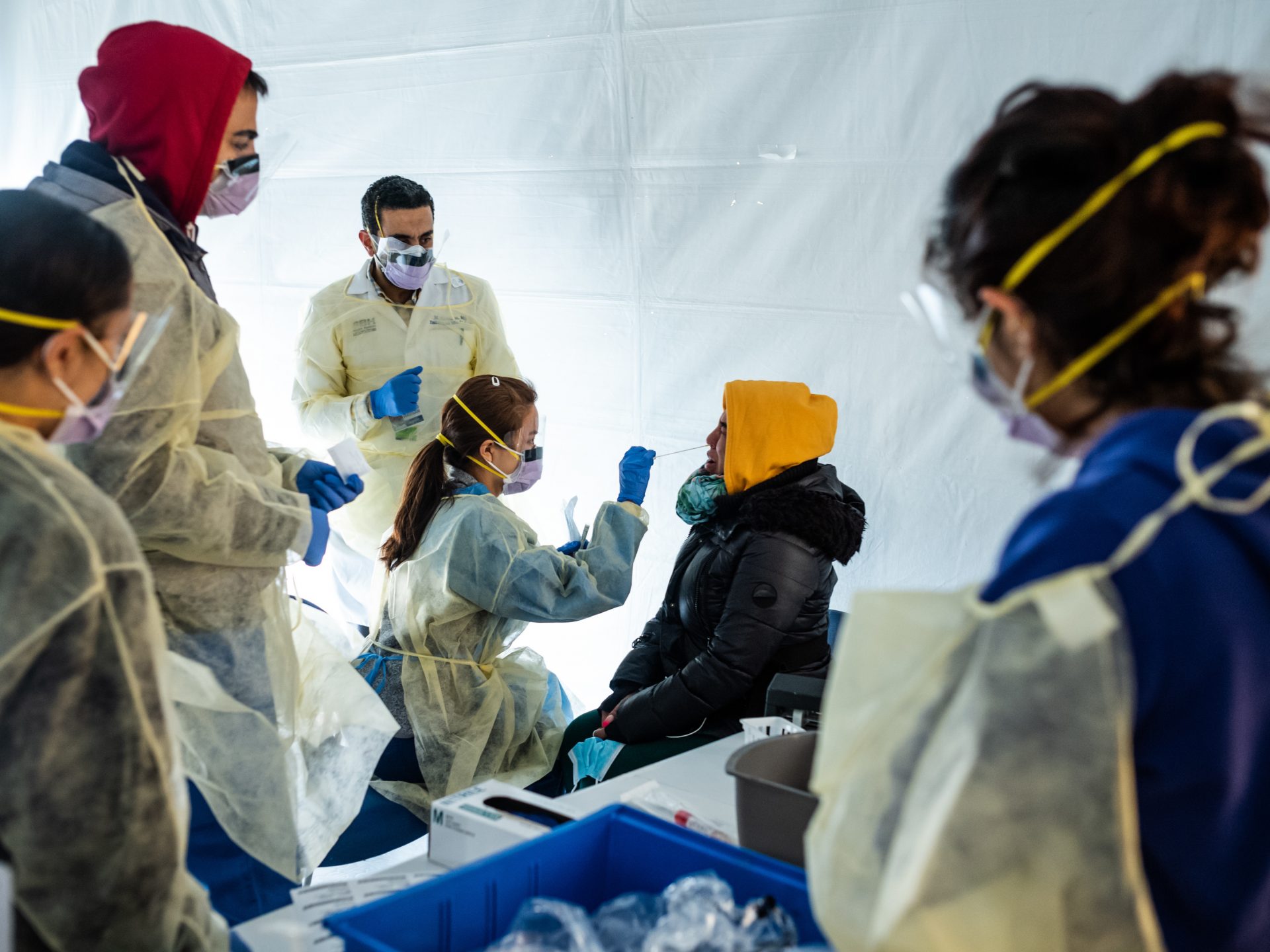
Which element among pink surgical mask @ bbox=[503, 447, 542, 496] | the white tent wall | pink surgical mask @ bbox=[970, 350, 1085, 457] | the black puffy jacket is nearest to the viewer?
pink surgical mask @ bbox=[970, 350, 1085, 457]

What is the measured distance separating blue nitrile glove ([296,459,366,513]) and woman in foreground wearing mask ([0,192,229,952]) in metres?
0.96

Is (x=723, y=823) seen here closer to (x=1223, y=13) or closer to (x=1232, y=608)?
(x=1232, y=608)

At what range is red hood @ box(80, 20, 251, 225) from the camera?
65.9 inches

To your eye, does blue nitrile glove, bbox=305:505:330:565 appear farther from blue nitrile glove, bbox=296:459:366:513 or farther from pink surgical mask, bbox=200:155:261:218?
pink surgical mask, bbox=200:155:261:218

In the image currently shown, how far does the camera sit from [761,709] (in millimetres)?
2287

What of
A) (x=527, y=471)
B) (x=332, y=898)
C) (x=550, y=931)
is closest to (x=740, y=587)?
(x=527, y=471)

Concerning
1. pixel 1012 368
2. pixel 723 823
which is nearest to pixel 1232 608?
pixel 1012 368

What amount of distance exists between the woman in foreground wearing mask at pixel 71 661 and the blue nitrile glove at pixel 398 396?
1746 millimetres

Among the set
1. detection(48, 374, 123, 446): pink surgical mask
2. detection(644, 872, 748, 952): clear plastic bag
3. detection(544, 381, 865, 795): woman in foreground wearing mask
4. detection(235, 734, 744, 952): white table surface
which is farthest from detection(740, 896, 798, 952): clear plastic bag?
detection(544, 381, 865, 795): woman in foreground wearing mask

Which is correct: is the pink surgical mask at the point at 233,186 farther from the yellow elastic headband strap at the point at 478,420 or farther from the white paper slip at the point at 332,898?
the white paper slip at the point at 332,898

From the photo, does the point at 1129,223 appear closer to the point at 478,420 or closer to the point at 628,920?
the point at 628,920

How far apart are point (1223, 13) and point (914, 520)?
1.21m

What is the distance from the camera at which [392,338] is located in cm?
301

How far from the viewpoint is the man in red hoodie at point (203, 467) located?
154 cm
